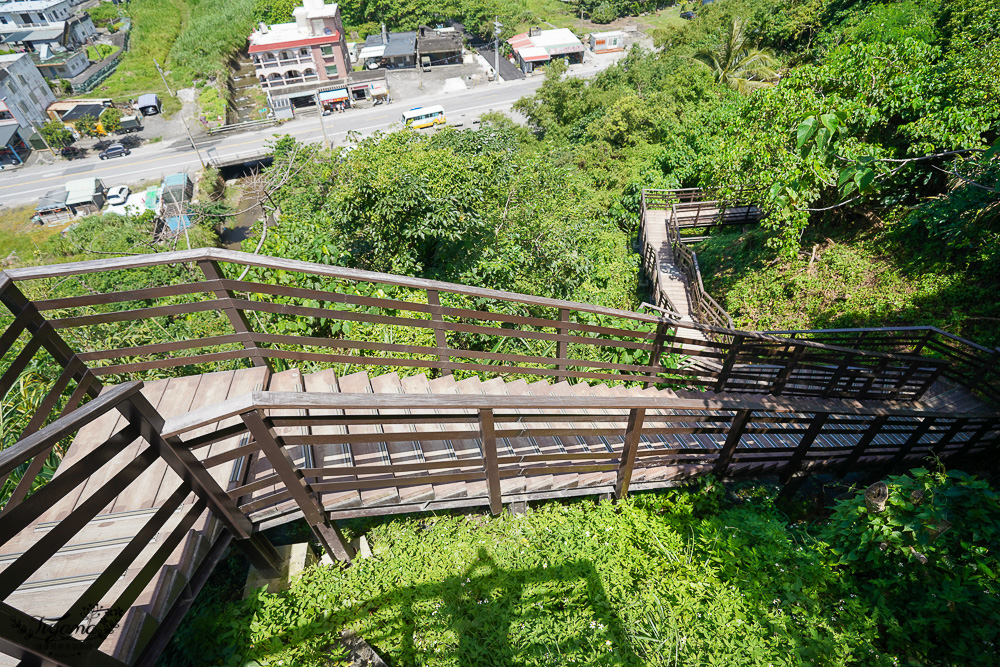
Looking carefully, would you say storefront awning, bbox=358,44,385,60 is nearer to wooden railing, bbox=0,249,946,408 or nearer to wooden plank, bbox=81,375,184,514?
wooden railing, bbox=0,249,946,408

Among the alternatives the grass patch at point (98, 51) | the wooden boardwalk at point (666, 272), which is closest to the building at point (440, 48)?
the grass patch at point (98, 51)

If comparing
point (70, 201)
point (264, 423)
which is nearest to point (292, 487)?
point (264, 423)

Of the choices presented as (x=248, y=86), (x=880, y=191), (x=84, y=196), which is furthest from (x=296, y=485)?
(x=248, y=86)

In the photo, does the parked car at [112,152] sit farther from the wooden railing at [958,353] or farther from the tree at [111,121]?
the wooden railing at [958,353]

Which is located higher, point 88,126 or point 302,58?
point 302,58

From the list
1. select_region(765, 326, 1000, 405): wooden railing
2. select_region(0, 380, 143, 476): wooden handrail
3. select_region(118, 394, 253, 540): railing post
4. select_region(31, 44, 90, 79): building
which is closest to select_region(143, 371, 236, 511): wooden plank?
select_region(118, 394, 253, 540): railing post

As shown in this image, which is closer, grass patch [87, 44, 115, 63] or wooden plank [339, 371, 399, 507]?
wooden plank [339, 371, 399, 507]

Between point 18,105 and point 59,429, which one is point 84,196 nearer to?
point 18,105
